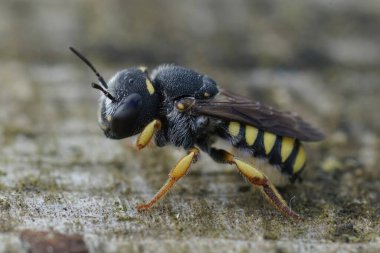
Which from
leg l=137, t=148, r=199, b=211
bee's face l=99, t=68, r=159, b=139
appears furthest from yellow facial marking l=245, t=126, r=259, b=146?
bee's face l=99, t=68, r=159, b=139

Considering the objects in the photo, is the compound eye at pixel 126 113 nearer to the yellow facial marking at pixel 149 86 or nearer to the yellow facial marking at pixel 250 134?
the yellow facial marking at pixel 149 86

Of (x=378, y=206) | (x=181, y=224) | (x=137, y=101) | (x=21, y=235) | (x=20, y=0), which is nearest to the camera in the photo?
(x=21, y=235)

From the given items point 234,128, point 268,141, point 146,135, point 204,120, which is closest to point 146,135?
point 146,135

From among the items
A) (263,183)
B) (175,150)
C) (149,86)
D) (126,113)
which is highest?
(149,86)

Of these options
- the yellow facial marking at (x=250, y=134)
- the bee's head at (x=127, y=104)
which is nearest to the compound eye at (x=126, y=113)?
the bee's head at (x=127, y=104)

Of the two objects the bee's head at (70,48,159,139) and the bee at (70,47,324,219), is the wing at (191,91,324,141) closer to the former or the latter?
the bee at (70,47,324,219)

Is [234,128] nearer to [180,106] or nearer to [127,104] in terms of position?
[180,106]

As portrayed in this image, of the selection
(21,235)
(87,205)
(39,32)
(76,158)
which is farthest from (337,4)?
(21,235)

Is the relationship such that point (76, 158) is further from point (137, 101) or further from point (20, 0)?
point (20, 0)
